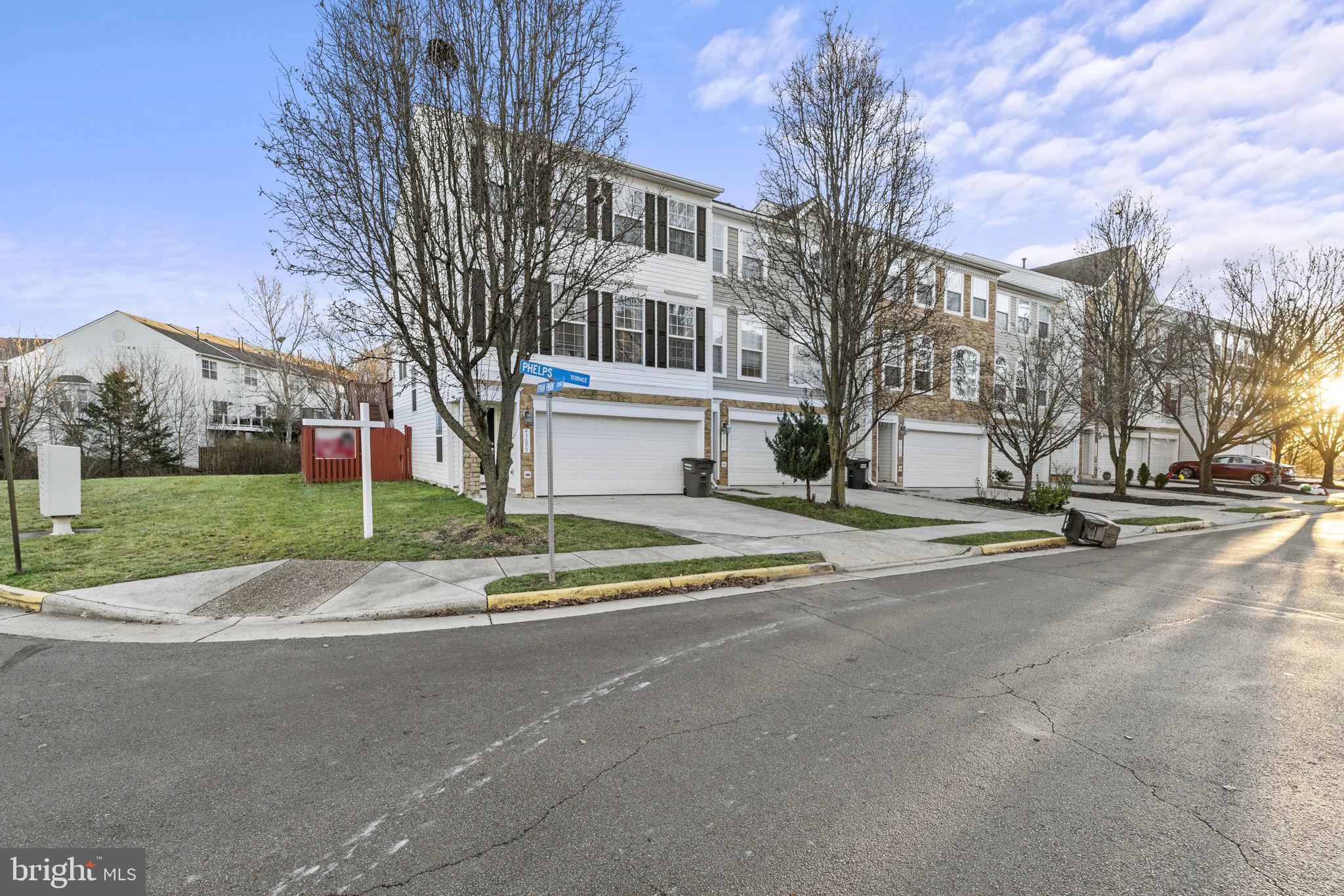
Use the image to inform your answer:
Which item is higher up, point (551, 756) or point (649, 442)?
point (649, 442)

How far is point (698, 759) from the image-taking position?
3.47 m

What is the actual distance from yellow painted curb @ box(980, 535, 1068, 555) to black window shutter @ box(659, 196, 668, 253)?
11.8 meters

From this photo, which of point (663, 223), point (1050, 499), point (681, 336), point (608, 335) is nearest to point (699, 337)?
→ point (681, 336)

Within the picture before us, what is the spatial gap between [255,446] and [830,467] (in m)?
25.7

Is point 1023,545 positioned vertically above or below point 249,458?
below

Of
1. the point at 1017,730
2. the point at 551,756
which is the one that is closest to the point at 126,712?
the point at 551,756

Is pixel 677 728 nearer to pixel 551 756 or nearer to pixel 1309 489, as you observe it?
pixel 551 756

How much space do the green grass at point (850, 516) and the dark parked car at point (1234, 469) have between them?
2704 cm

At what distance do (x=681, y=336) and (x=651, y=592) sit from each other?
12.1 m

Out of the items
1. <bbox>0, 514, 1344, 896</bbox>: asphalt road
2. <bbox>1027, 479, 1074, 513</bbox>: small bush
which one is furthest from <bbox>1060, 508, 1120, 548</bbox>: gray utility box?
<bbox>0, 514, 1344, 896</bbox>: asphalt road

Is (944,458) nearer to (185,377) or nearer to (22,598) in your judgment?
(22,598)

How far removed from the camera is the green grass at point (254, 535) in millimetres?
8172

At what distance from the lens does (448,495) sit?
16203 mm

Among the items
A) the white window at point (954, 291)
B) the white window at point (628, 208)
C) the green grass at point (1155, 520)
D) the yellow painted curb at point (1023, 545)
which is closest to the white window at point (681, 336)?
the white window at point (628, 208)
